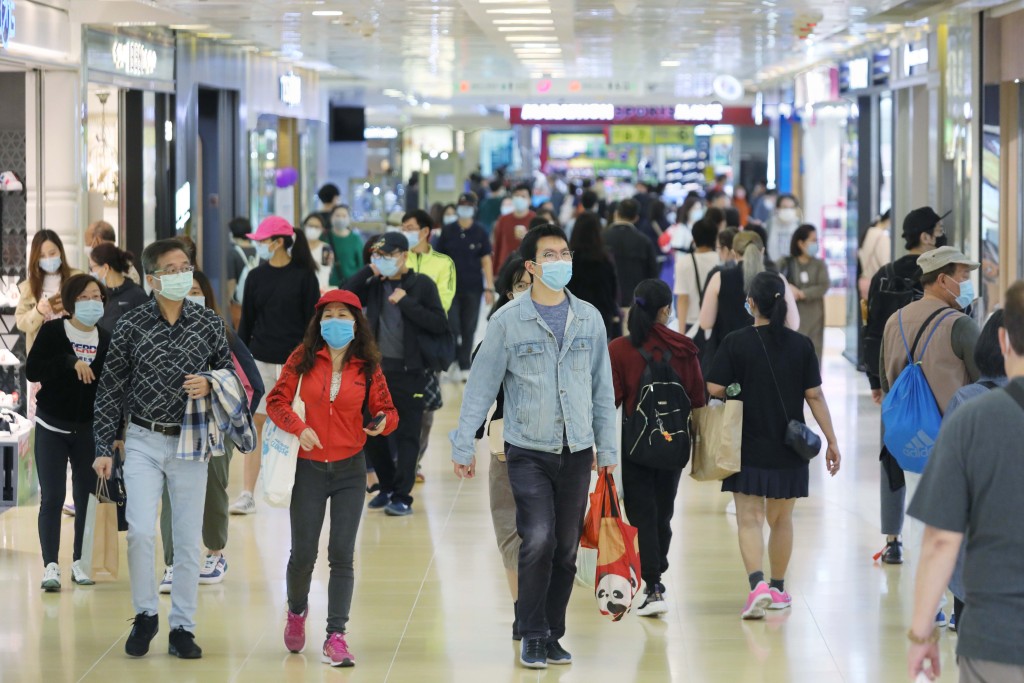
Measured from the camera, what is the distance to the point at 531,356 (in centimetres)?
556

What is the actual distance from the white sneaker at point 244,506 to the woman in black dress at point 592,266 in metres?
2.92

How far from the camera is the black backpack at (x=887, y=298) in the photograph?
7626 mm

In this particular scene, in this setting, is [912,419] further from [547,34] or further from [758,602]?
[547,34]

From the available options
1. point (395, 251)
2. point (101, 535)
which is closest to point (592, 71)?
point (395, 251)

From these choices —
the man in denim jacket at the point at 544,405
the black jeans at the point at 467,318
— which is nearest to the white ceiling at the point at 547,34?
the black jeans at the point at 467,318

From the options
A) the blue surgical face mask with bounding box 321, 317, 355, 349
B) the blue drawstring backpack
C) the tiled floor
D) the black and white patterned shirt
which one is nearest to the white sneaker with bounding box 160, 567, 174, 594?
the tiled floor

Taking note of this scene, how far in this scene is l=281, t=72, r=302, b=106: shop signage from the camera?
59.6 feet

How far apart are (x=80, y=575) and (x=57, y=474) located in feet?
1.74

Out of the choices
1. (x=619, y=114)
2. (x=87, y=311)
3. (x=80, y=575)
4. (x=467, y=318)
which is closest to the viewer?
(x=87, y=311)

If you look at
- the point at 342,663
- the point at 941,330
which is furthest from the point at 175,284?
the point at 941,330

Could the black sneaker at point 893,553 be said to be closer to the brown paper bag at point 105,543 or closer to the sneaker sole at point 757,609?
the sneaker sole at point 757,609

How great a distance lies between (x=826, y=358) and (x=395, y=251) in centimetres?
920

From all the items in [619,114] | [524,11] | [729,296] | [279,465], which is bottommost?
[279,465]

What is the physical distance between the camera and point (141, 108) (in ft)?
41.3
